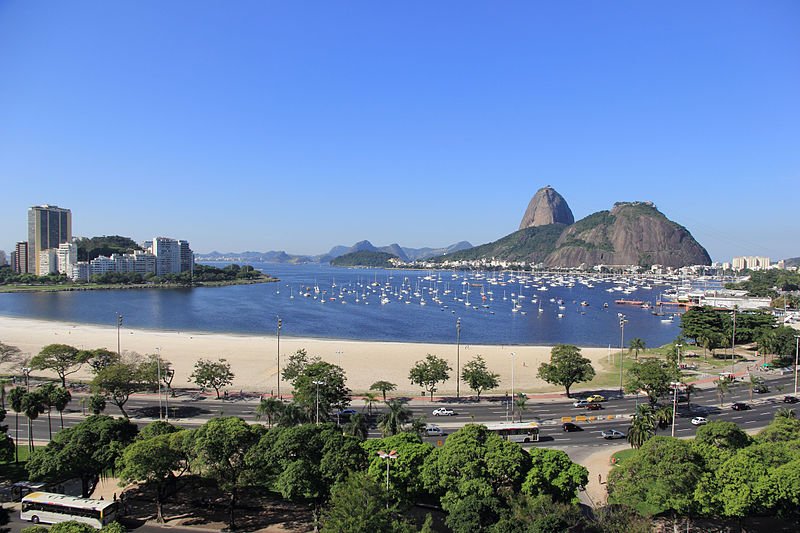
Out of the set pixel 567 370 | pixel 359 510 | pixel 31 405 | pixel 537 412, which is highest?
pixel 359 510

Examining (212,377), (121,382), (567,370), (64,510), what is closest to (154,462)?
(64,510)

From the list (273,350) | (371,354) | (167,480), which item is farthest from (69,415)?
(371,354)

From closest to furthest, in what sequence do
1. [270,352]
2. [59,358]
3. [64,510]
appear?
1. [64,510]
2. [59,358]
3. [270,352]

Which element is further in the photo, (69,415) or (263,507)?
(69,415)

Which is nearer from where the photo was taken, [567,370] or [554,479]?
[554,479]

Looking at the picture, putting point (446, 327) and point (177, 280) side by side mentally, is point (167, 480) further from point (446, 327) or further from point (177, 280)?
point (177, 280)

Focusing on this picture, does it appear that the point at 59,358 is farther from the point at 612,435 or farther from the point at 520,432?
the point at 612,435

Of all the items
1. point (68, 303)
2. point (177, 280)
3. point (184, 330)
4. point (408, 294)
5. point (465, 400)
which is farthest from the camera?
point (177, 280)

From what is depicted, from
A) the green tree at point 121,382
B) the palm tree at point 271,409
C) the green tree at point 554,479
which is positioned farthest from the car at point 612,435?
the green tree at point 121,382

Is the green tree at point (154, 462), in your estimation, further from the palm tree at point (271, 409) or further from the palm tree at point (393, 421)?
the palm tree at point (393, 421)
